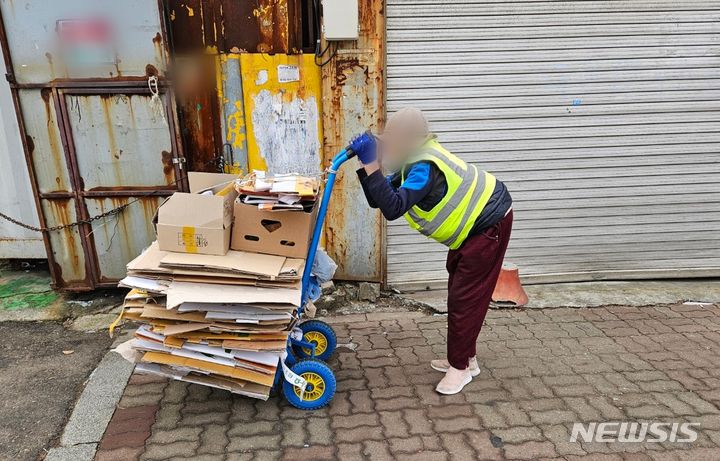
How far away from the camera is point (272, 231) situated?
2.77 meters

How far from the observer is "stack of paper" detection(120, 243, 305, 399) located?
261cm

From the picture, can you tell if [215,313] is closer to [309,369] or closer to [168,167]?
[309,369]

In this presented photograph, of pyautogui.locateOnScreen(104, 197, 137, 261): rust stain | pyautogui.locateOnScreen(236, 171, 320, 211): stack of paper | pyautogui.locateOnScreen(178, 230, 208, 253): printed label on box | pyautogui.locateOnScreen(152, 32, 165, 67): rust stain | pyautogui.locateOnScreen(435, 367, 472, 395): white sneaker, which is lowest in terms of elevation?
pyautogui.locateOnScreen(435, 367, 472, 395): white sneaker

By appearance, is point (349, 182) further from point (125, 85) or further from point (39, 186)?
point (39, 186)

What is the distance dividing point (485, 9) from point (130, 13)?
9.53ft

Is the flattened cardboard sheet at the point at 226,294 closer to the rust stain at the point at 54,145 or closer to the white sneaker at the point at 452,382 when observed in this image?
the white sneaker at the point at 452,382

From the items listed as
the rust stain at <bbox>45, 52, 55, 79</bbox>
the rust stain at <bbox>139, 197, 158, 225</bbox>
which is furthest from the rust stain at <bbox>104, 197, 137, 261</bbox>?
the rust stain at <bbox>45, 52, 55, 79</bbox>

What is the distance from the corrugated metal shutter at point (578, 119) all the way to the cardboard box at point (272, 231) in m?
1.99

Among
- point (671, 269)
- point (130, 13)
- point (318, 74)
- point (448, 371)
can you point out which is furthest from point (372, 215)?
point (671, 269)

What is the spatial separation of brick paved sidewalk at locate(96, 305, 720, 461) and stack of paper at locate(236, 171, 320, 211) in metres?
1.27

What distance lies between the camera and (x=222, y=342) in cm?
272

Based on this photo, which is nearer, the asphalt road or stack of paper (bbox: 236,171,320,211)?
stack of paper (bbox: 236,171,320,211)

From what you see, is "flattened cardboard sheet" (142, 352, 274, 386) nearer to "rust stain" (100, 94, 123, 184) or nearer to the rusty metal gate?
the rusty metal gate

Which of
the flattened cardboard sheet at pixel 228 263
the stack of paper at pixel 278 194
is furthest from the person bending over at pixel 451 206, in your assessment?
the flattened cardboard sheet at pixel 228 263
